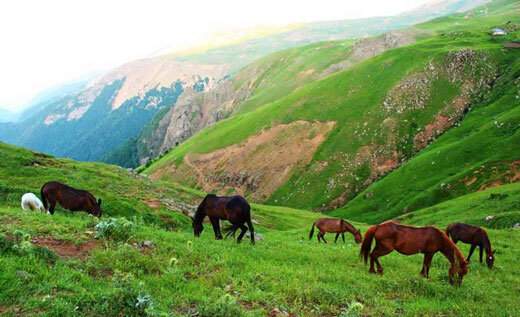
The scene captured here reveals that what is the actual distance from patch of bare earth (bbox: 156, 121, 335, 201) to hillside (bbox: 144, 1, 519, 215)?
283 mm

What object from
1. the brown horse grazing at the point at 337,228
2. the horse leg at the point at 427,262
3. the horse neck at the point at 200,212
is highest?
the horse neck at the point at 200,212

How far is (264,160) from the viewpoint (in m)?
86.9

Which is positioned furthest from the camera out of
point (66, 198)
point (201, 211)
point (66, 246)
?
point (66, 198)

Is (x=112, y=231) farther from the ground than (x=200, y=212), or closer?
farther from the ground

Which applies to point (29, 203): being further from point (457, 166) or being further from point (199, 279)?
point (457, 166)

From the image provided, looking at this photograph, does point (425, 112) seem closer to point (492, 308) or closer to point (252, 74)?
point (492, 308)

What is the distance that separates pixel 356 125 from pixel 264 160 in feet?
83.6

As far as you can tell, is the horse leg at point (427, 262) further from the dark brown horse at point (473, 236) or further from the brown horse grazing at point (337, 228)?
the brown horse grazing at point (337, 228)

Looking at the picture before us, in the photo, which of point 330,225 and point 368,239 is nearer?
point 368,239

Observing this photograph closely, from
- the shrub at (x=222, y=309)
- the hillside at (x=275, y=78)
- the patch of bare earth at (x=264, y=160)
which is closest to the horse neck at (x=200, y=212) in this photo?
the shrub at (x=222, y=309)

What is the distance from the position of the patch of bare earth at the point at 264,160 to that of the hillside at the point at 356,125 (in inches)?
11.1

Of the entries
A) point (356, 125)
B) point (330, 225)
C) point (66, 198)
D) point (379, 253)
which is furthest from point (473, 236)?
point (356, 125)

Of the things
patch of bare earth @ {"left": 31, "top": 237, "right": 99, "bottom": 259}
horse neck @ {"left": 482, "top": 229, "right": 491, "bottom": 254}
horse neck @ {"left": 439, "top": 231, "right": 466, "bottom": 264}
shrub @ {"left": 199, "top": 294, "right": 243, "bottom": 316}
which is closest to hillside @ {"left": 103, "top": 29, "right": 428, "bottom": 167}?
horse neck @ {"left": 482, "top": 229, "right": 491, "bottom": 254}

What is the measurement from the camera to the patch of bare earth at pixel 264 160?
81963mm
